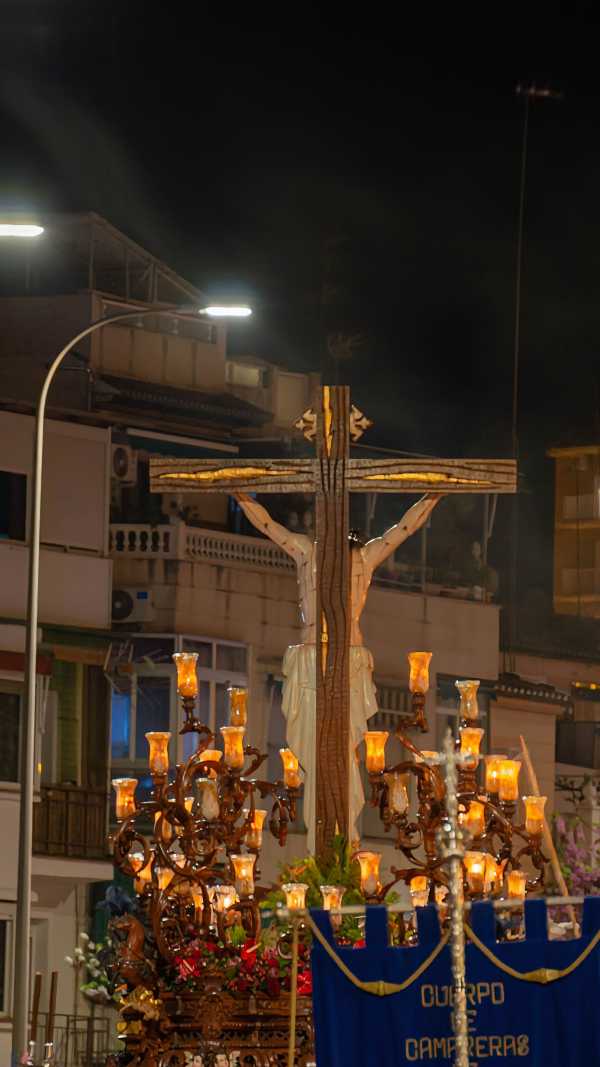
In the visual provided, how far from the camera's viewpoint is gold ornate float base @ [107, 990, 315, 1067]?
78.1 feet

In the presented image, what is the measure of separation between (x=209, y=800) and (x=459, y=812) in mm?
2085

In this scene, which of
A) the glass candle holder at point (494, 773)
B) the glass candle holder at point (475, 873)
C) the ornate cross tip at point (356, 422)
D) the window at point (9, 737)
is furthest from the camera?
the window at point (9, 737)

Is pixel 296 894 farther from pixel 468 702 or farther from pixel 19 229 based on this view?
pixel 19 229

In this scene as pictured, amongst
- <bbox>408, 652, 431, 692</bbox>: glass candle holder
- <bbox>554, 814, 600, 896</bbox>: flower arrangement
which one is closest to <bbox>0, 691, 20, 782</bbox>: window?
<bbox>554, 814, 600, 896</bbox>: flower arrangement

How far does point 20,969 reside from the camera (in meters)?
28.2

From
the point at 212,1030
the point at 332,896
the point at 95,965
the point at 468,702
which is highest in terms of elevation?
the point at 468,702

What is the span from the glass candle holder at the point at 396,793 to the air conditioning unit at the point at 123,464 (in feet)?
76.3

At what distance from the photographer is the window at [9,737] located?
1759 inches

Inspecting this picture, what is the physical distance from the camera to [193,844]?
82.7 ft

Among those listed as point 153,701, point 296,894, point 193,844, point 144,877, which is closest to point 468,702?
point 193,844

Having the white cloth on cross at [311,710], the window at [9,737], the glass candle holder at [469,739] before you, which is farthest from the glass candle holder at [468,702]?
the window at [9,737]

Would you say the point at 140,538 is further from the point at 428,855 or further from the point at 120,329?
the point at 428,855

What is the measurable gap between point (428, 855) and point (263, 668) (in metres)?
23.7

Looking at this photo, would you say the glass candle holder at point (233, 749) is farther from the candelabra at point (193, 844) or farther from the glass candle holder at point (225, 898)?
the glass candle holder at point (225, 898)
